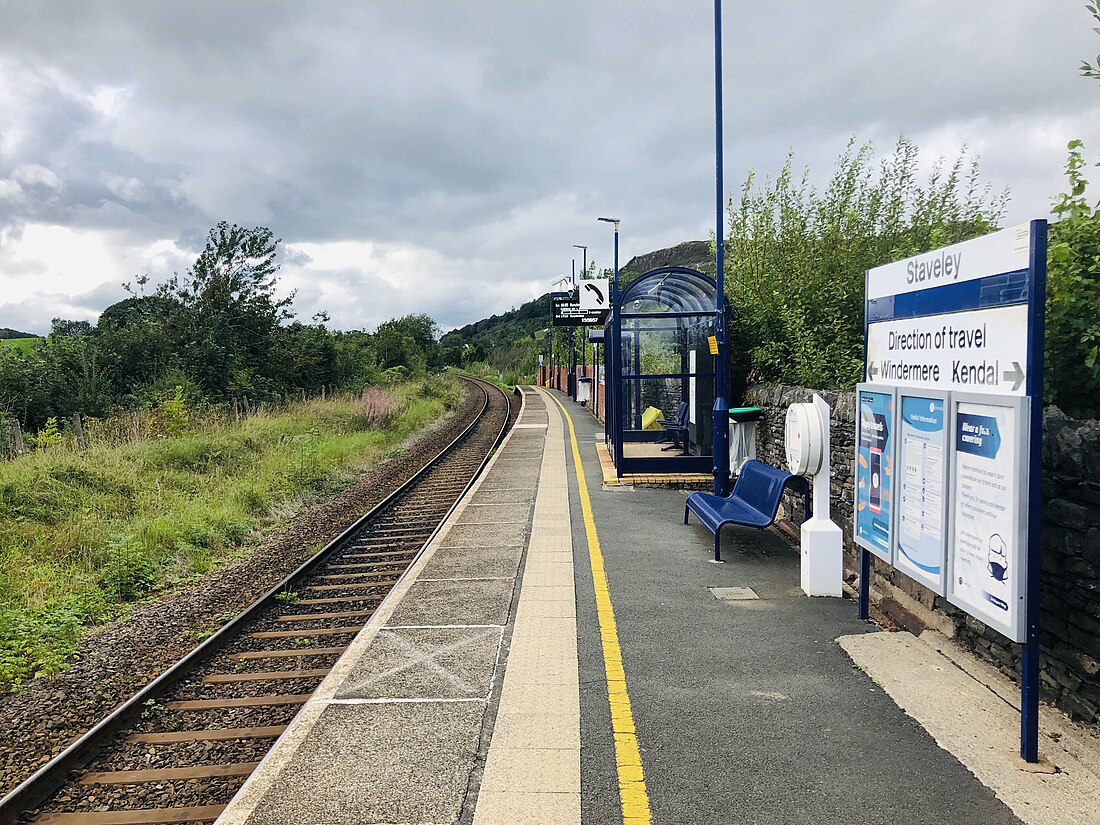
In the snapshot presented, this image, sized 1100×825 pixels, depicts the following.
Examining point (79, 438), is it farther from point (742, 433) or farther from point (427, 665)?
point (427, 665)

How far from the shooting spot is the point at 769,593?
22.4ft

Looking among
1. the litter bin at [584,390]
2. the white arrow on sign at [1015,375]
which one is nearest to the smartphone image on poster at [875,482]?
the white arrow on sign at [1015,375]

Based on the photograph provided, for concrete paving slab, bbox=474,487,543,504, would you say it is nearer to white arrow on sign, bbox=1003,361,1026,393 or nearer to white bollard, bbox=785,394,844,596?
white bollard, bbox=785,394,844,596

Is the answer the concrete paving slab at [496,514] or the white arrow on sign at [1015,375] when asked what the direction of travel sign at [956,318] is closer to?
the white arrow on sign at [1015,375]

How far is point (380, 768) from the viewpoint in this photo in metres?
3.96

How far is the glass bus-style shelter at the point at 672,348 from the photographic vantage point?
12.6 metres

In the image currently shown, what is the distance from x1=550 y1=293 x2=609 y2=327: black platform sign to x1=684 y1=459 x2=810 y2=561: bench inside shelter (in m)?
16.4

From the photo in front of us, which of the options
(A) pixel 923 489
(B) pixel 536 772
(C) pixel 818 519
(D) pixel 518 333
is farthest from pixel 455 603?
(D) pixel 518 333

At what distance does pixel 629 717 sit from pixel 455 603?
8.46 ft

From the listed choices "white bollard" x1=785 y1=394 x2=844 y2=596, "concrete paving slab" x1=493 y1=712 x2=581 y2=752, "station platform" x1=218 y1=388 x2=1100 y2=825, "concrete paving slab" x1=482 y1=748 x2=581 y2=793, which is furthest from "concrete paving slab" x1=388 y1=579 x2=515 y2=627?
"white bollard" x1=785 y1=394 x2=844 y2=596

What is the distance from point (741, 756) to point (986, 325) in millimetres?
2614

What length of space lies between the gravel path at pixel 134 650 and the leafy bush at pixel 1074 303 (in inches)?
265

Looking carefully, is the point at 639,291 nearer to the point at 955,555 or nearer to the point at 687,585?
the point at 687,585

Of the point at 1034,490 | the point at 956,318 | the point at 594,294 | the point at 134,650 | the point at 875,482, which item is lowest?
the point at 134,650
